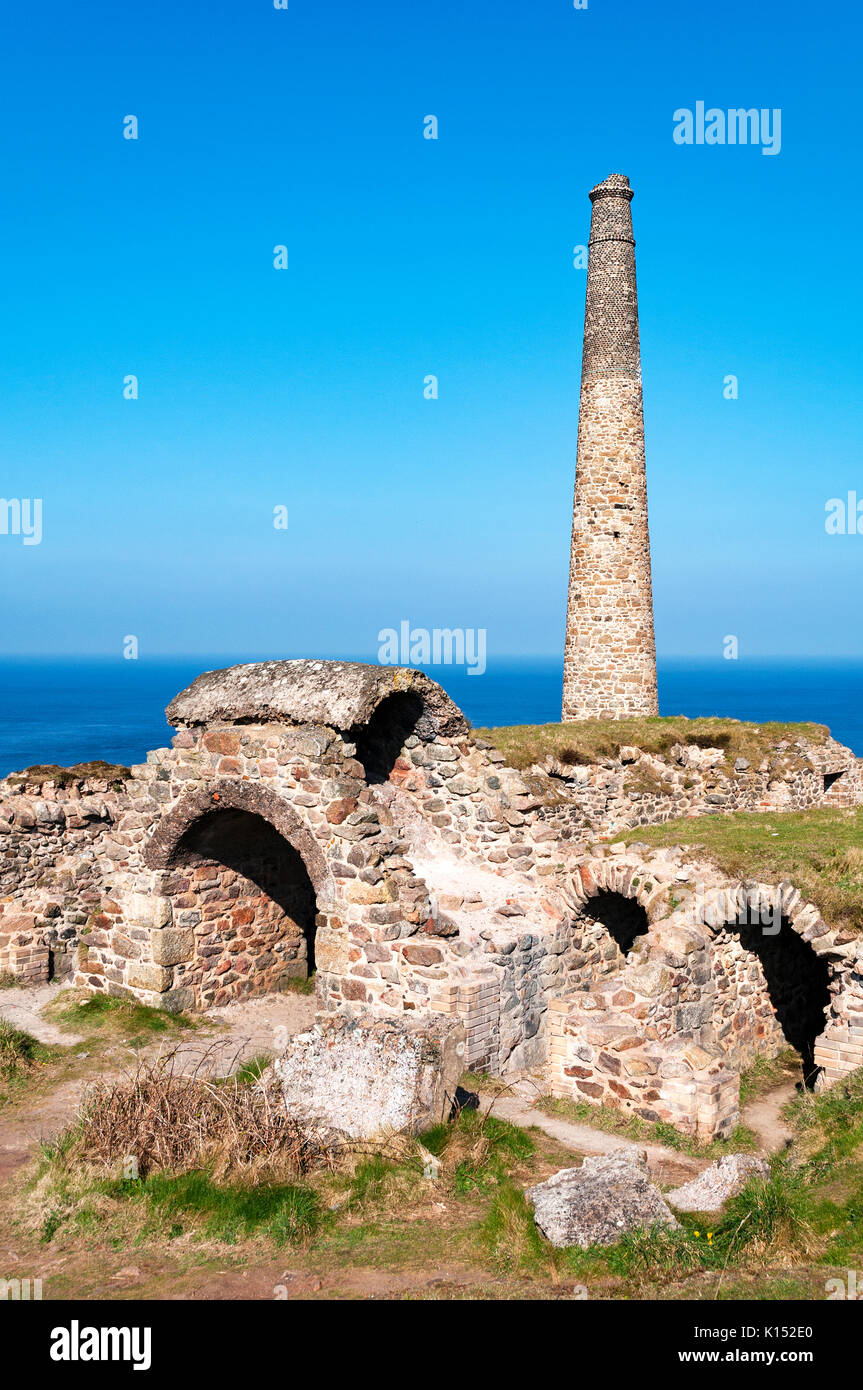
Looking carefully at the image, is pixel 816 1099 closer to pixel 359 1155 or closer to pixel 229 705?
pixel 359 1155

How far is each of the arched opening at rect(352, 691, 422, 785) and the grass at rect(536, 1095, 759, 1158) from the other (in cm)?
444

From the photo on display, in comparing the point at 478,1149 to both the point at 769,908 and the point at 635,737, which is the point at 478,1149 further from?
the point at 635,737

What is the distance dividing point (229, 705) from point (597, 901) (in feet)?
17.7

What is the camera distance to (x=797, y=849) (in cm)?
1217

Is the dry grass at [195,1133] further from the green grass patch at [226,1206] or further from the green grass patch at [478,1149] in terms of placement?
the green grass patch at [478,1149]

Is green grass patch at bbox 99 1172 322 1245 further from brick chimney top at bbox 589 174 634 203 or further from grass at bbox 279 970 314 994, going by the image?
brick chimney top at bbox 589 174 634 203

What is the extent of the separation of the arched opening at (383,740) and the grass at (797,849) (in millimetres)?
3593

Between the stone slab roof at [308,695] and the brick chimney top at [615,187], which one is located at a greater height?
the brick chimney top at [615,187]

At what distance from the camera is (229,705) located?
11609 millimetres

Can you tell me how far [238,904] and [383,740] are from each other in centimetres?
298

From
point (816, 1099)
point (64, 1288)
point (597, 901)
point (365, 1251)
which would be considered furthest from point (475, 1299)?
point (597, 901)

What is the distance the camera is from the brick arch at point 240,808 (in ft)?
35.3

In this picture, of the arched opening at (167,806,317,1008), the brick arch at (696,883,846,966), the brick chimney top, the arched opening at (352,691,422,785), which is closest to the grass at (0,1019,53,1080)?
the arched opening at (167,806,317,1008)

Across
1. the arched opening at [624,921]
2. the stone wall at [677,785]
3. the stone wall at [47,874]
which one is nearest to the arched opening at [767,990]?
the arched opening at [624,921]
